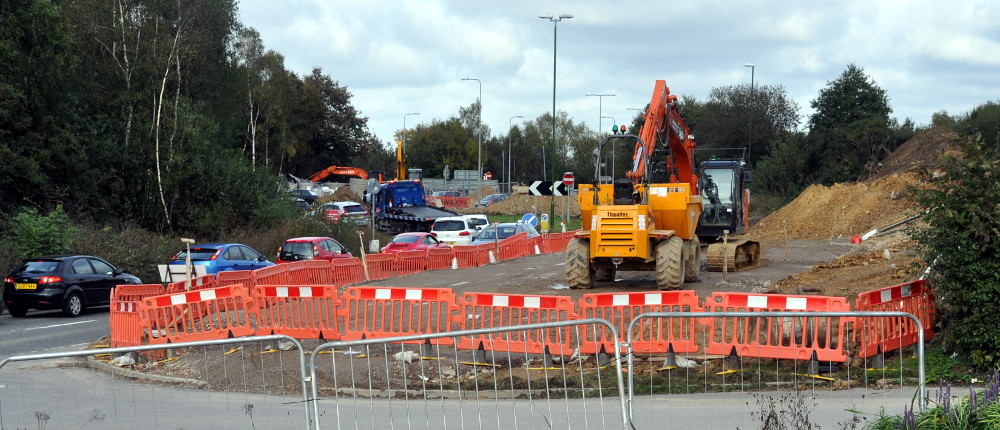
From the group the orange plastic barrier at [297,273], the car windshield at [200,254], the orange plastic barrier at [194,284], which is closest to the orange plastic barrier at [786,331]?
the orange plastic barrier at [194,284]

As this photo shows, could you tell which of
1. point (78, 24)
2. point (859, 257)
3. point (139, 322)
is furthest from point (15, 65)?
point (859, 257)

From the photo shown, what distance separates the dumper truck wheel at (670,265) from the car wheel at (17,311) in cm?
1340

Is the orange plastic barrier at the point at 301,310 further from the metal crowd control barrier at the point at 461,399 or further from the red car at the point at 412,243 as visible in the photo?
the red car at the point at 412,243

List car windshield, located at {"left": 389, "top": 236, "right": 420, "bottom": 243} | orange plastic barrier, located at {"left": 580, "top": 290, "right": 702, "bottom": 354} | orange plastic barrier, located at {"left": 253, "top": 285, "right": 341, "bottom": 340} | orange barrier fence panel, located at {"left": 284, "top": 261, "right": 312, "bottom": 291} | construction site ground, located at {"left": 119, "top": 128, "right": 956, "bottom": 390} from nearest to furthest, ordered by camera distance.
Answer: orange plastic barrier, located at {"left": 580, "top": 290, "right": 702, "bottom": 354} < orange plastic barrier, located at {"left": 253, "top": 285, "right": 341, "bottom": 340} < construction site ground, located at {"left": 119, "top": 128, "right": 956, "bottom": 390} < orange barrier fence panel, located at {"left": 284, "top": 261, "right": 312, "bottom": 291} < car windshield, located at {"left": 389, "top": 236, "right": 420, "bottom": 243}

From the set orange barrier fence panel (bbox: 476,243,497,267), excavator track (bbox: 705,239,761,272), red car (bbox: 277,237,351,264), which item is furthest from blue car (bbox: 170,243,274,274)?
excavator track (bbox: 705,239,761,272)

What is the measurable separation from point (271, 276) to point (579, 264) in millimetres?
6651

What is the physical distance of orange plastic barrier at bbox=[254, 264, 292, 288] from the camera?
843 inches

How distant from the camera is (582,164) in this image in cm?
11044

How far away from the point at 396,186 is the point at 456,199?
2529 cm

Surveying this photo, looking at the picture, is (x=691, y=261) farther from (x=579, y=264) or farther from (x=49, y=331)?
(x=49, y=331)

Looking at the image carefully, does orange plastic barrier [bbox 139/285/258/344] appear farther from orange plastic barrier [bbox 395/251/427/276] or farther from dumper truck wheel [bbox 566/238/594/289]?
orange plastic barrier [bbox 395/251/427/276]

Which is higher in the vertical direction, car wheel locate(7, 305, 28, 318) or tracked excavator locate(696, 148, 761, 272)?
tracked excavator locate(696, 148, 761, 272)

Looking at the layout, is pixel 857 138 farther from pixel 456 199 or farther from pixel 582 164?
pixel 582 164

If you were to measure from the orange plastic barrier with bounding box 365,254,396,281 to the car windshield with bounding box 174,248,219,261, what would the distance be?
4122mm
